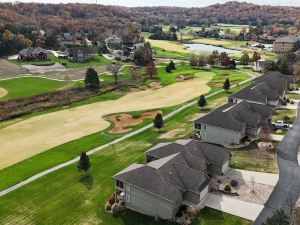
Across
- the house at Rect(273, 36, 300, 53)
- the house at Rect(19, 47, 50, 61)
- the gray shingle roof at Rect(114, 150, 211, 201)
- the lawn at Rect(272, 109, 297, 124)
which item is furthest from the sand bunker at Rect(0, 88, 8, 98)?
the house at Rect(273, 36, 300, 53)

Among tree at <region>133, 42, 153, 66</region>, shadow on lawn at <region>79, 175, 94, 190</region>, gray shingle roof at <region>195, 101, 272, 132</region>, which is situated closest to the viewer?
shadow on lawn at <region>79, 175, 94, 190</region>

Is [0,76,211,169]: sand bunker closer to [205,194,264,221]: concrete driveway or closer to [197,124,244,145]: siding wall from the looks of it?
[197,124,244,145]: siding wall

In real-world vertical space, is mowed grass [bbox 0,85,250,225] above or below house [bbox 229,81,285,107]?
below

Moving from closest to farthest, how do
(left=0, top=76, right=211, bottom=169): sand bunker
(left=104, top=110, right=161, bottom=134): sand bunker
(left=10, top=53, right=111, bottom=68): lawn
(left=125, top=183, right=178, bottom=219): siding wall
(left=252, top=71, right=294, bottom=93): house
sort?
1. (left=125, top=183, right=178, bottom=219): siding wall
2. (left=0, top=76, right=211, bottom=169): sand bunker
3. (left=104, top=110, right=161, bottom=134): sand bunker
4. (left=252, top=71, right=294, bottom=93): house
5. (left=10, top=53, right=111, bottom=68): lawn

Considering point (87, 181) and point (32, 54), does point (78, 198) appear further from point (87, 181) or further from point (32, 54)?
point (32, 54)

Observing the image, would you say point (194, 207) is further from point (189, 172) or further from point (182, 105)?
point (182, 105)

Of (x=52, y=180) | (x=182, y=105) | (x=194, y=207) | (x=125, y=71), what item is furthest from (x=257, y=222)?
(x=125, y=71)

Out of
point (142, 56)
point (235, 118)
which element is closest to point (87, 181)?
point (235, 118)
